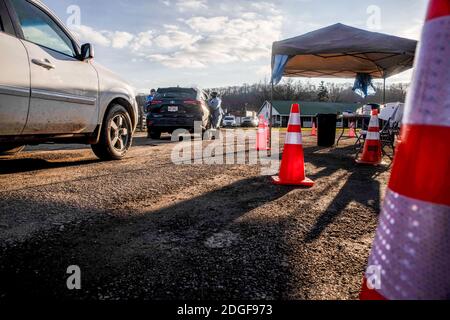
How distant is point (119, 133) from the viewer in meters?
4.89

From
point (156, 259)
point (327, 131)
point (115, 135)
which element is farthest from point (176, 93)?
point (156, 259)

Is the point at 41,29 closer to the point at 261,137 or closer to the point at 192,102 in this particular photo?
the point at 261,137

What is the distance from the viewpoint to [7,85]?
2865 mm

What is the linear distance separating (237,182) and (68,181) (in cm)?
189

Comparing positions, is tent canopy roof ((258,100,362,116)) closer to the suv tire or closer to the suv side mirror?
the suv tire

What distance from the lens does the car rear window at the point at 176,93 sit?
30.9 feet

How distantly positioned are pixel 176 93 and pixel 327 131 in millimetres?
4857

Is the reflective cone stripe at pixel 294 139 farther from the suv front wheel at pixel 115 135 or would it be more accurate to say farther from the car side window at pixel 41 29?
the car side window at pixel 41 29

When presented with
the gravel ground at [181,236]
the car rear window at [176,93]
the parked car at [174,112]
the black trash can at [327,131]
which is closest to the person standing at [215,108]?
the car rear window at [176,93]

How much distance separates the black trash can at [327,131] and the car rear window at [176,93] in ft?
13.2

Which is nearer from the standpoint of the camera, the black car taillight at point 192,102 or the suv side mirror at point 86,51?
the suv side mirror at point 86,51

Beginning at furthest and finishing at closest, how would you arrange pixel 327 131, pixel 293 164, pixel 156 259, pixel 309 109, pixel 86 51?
pixel 309 109, pixel 327 131, pixel 86 51, pixel 293 164, pixel 156 259

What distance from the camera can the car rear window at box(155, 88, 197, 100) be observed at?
371 inches

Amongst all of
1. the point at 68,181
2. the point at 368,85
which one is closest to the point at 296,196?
the point at 68,181
